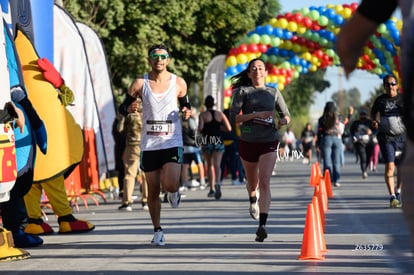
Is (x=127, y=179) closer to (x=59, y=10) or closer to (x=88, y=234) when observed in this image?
(x=59, y=10)

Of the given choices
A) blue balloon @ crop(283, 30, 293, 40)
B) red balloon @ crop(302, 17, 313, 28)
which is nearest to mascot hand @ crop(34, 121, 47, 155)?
red balloon @ crop(302, 17, 313, 28)

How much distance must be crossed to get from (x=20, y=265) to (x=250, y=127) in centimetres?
307

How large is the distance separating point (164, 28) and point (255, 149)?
76.6 ft

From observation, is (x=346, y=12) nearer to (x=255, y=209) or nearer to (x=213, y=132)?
(x=213, y=132)

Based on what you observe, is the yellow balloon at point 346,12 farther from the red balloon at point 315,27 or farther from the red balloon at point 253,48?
the red balloon at point 253,48

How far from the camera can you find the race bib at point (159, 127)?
33.4 feet

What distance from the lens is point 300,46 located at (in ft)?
96.9

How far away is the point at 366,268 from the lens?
8180 mm

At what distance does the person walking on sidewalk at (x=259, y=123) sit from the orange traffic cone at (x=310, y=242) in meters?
1.67

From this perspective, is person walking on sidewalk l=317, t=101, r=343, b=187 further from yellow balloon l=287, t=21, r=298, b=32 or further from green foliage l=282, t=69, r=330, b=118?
green foliage l=282, t=69, r=330, b=118

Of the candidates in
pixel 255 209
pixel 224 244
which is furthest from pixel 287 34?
pixel 224 244

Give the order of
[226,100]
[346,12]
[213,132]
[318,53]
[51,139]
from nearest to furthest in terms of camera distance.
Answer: [51,139] → [213,132] → [346,12] → [226,100] → [318,53]

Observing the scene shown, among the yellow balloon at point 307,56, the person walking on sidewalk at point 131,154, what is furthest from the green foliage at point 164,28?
the person walking on sidewalk at point 131,154

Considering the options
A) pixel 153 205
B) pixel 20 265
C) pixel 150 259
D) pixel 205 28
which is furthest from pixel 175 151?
pixel 205 28
